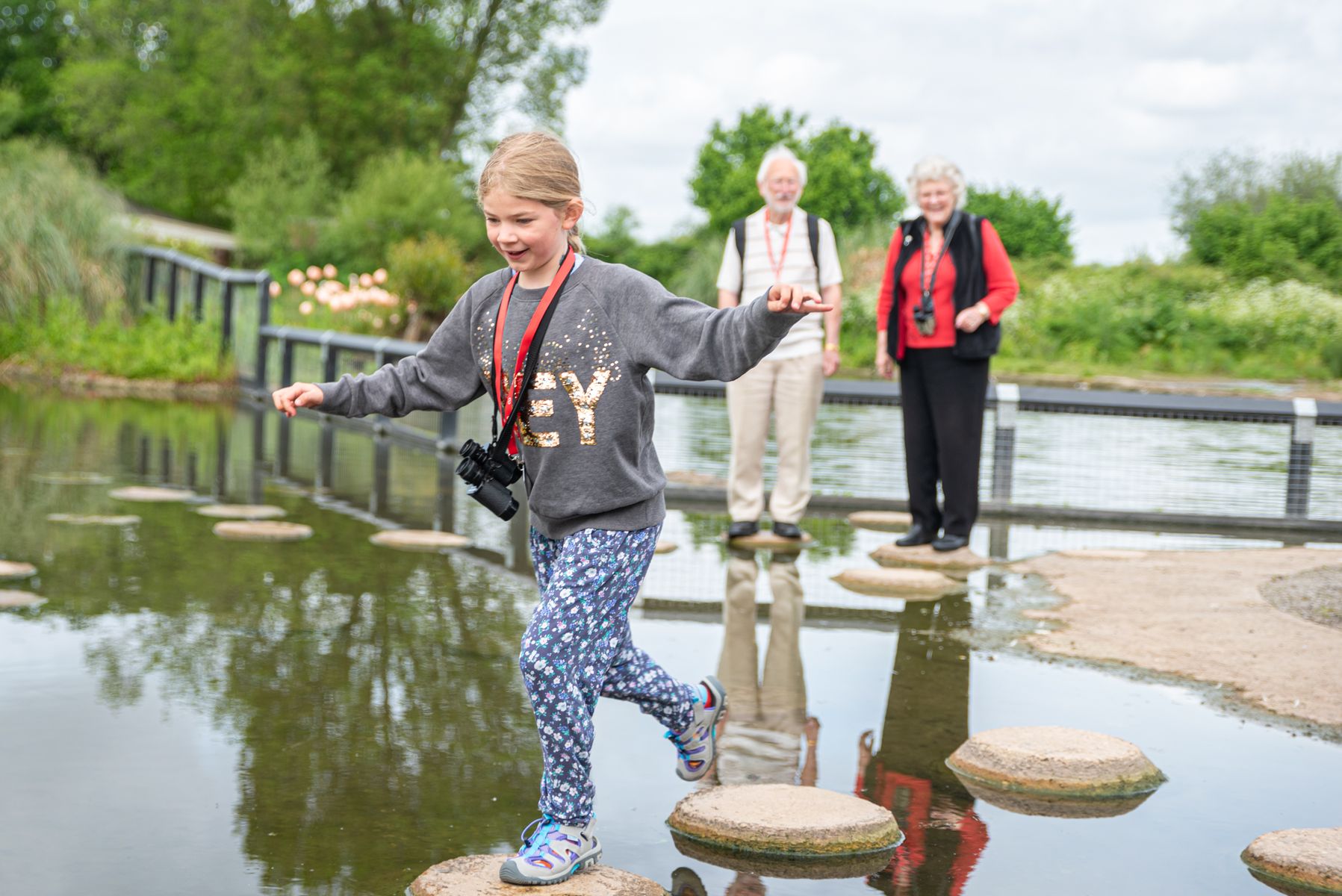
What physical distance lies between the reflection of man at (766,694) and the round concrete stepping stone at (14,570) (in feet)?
8.95

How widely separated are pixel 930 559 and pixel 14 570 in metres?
3.96

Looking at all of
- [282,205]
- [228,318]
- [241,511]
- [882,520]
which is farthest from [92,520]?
[282,205]

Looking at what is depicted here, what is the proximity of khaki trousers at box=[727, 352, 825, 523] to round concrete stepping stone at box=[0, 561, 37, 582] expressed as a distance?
3128 millimetres

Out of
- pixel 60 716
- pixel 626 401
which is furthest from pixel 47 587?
pixel 626 401

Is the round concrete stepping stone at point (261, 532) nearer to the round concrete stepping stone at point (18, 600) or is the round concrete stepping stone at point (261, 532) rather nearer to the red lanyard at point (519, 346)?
the round concrete stepping stone at point (18, 600)

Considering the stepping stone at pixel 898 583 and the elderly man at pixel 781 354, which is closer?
the stepping stone at pixel 898 583

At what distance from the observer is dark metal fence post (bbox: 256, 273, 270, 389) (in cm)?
1445

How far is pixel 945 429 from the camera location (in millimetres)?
6586

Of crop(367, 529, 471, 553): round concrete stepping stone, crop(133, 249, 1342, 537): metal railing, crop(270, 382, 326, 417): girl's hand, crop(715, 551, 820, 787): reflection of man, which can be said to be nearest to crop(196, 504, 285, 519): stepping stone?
crop(367, 529, 471, 553): round concrete stepping stone

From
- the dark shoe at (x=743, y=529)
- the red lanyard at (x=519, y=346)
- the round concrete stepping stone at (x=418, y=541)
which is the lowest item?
the round concrete stepping stone at (x=418, y=541)

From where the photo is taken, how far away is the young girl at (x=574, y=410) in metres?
2.85

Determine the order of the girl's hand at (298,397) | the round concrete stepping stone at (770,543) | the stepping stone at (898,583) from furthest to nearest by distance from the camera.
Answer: the round concrete stepping stone at (770,543) → the stepping stone at (898,583) → the girl's hand at (298,397)

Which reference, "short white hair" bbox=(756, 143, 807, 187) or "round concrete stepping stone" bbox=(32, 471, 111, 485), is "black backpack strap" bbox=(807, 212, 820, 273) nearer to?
"short white hair" bbox=(756, 143, 807, 187)

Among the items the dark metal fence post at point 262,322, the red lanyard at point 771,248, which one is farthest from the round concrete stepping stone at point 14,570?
the dark metal fence post at point 262,322
